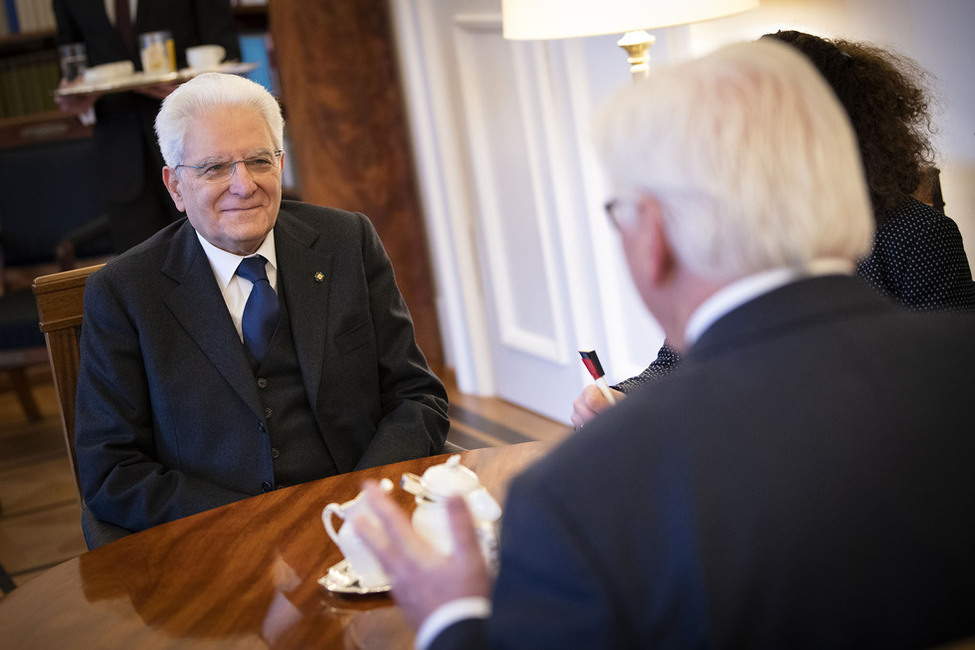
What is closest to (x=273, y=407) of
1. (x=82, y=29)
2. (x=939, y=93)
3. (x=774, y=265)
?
(x=774, y=265)

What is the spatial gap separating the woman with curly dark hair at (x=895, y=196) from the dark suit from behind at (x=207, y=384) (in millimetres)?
457

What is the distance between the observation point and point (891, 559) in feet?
2.54

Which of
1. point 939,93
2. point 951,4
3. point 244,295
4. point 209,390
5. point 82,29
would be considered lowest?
point 209,390

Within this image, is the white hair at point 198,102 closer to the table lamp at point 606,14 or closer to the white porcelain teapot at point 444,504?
the table lamp at point 606,14

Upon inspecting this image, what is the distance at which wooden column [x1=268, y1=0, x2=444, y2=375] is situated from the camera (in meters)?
4.14

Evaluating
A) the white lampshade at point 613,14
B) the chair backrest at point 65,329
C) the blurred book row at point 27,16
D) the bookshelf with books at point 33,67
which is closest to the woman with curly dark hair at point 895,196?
the white lampshade at point 613,14

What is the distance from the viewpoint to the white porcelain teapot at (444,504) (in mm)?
1140

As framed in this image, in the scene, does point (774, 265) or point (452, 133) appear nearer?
point (774, 265)

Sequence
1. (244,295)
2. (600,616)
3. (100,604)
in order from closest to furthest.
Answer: (600,616)
(100,604)
(244,295)

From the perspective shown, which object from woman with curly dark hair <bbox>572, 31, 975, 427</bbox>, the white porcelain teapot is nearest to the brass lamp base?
woman with curly dark hair <bbox>572, 31, 975, 427</bbox>

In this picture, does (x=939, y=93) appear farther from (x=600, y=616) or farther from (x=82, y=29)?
(x=82, y=29)

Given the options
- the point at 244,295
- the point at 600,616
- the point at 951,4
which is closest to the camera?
the point at 600,616

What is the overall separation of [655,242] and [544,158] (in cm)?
262

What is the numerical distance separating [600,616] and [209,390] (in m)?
1.16
